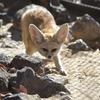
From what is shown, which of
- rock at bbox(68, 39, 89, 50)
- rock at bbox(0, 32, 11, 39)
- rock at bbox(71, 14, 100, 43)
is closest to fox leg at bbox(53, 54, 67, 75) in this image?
rock at bbox(68, 39, 89, 50)

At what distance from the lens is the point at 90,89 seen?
489 centimetres

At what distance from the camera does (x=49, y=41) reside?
579 cm

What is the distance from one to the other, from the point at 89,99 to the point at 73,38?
3.42 m

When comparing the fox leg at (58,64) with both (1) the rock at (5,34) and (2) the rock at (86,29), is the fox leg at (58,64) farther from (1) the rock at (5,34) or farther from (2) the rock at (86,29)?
(1) the rock at (5,34)

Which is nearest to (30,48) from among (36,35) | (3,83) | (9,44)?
(36,35)

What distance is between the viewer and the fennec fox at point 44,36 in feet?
18.8

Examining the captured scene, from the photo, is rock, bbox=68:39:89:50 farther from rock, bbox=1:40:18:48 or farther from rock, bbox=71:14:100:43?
rock, bbox=1:40:18:48

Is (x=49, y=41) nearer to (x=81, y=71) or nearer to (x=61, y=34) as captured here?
(x=61, y=34)

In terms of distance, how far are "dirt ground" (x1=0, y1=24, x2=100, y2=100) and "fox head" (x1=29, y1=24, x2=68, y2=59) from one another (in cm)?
36

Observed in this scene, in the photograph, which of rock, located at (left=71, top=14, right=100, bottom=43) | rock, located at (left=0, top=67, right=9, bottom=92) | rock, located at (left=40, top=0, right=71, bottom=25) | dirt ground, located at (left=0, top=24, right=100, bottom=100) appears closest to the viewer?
rock, located at (left=0, top=67, right=9, bottom=92)

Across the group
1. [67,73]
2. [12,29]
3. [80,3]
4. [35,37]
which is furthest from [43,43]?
[80,3]

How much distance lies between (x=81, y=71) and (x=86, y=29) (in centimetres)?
229

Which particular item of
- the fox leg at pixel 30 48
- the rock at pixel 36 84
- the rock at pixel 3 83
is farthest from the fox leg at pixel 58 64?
the rock at pixel 3 83

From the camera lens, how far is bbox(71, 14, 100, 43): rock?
304 inches
